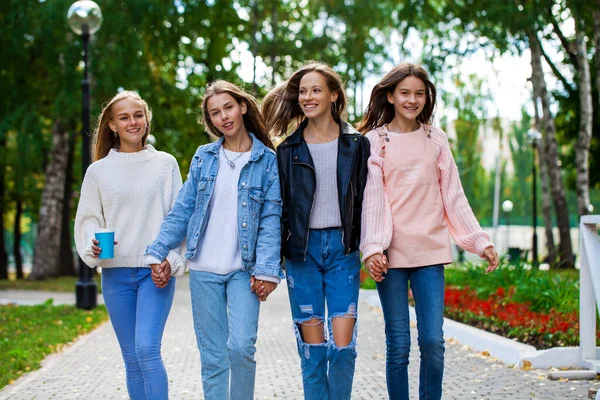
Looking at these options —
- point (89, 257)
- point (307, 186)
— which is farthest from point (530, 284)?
point (89, 257)

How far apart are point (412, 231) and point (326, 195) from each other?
509 mm

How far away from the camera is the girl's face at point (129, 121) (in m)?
5.04

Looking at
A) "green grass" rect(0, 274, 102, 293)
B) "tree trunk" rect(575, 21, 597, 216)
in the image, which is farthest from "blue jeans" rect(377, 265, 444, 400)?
"tree trunk" rect(575, 21, 597, 216)

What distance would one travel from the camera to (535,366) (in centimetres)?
713

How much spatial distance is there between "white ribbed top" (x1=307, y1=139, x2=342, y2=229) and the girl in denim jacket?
8.1 inches

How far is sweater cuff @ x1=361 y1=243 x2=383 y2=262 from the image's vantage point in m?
4.48

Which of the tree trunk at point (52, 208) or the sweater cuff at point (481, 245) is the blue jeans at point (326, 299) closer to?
the sweater cuff at point (481, 245)

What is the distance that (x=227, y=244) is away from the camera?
4531 millimetres

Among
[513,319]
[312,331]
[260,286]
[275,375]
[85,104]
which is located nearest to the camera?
[260,286]

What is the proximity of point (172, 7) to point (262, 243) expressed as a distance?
18.5 m

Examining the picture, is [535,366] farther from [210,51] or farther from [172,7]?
[210,51]

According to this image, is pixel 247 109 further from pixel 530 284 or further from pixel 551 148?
pixel 551 148

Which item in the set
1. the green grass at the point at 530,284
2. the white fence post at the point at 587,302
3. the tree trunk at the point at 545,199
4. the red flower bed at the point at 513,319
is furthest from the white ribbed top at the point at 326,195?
the tree trunk at the point at 545,199

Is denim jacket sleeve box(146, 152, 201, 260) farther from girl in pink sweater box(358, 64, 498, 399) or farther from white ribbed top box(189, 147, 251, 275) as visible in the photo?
girl in pink sweater box(358, 64, 498, 399)
